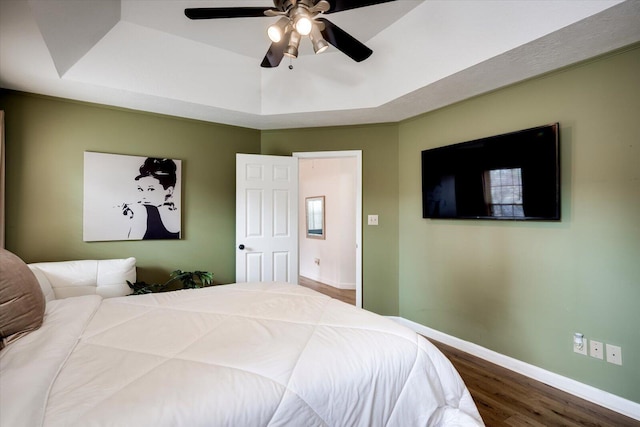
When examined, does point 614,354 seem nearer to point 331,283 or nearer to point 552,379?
point 552,379

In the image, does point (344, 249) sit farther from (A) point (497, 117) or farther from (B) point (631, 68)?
(B) point (631, 68)

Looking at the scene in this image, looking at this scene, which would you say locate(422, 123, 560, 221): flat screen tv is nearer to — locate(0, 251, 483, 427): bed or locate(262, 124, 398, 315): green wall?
locate(262, 124, 398, 315): green wall

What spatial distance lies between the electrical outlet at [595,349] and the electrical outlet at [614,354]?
0.12 ft

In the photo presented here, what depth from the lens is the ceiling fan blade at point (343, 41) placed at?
1.75 m

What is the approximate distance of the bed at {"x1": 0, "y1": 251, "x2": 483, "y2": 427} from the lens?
79 cm

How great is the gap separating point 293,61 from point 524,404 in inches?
136

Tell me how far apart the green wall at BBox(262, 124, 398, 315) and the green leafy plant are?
179cm

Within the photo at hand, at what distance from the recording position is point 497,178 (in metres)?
2.39

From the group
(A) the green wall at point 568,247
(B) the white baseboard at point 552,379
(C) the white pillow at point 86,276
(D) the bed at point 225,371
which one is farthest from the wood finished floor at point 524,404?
(C) the white pillow at point 86,276

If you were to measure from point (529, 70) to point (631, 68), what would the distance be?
54 cm

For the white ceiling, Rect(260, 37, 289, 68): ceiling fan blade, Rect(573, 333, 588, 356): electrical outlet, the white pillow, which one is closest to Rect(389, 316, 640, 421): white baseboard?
Rect(573, 333, 588, 356): electrical outlet

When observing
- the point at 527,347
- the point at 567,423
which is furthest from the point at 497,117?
the point at 567,423

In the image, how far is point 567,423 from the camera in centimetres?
173

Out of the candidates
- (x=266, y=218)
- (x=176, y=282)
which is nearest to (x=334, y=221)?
(x=266, y=218)
